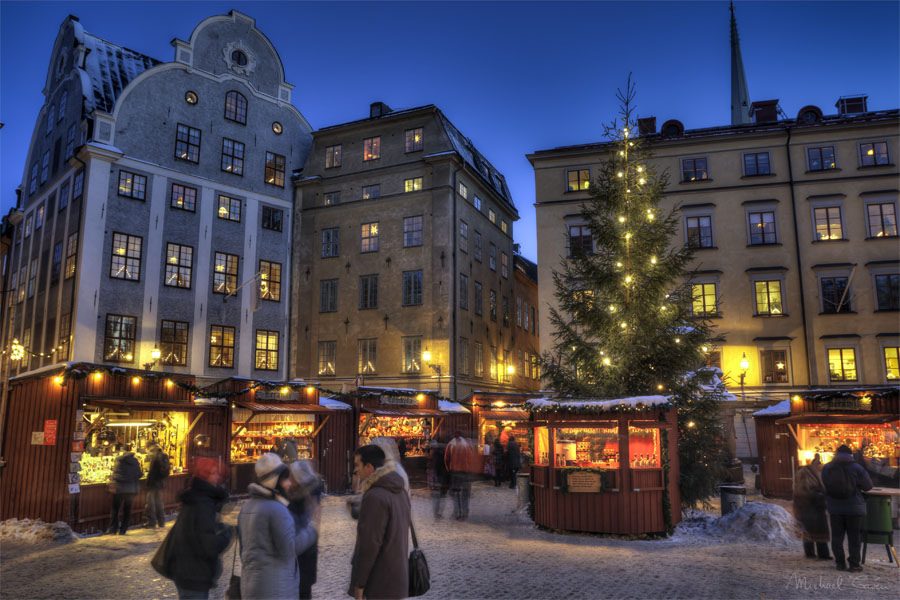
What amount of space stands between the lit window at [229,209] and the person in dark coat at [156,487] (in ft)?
63.1

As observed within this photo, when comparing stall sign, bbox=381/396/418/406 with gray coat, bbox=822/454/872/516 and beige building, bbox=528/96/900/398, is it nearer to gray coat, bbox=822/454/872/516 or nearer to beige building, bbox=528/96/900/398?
beige building, bbox=528/96/900/398

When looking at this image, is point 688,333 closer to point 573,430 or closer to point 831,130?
point 573,430

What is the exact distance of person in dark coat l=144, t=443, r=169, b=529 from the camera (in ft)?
50.9

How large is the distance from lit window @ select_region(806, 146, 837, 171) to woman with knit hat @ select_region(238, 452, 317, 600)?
3572 centimetres

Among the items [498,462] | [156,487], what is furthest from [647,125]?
[156,487]

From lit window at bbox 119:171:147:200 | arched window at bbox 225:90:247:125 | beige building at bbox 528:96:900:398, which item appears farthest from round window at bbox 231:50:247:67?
beige building at bbox 528:96:900:398

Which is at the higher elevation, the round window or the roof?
the round window

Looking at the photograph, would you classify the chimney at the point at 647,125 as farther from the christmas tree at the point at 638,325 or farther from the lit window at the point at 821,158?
the christmas tree at the point at 638,325

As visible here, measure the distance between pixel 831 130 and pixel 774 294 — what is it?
864cm

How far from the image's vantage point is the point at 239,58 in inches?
1398

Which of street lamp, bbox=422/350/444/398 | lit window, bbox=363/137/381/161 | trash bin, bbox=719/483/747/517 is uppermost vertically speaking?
lit window, bbox=363/137/381/161

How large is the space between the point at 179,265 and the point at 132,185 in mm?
3956

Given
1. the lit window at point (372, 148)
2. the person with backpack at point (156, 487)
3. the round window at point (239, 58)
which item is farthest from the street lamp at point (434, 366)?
the person with backpack at point (156, 487)

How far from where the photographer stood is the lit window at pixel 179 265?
31.0m
